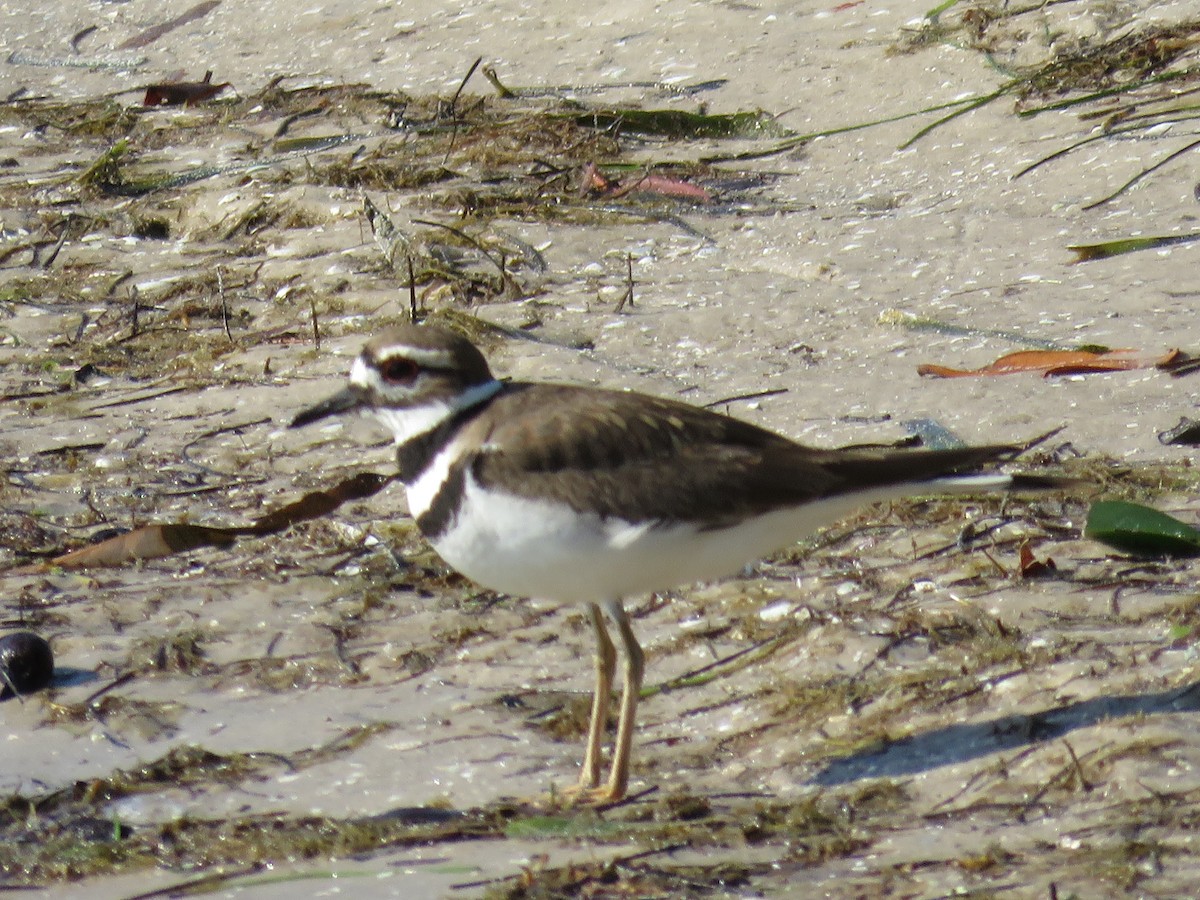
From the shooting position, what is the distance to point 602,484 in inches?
140

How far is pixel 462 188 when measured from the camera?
24.7 feet

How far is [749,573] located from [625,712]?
35.4 inches

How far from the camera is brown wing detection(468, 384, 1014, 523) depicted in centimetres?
354

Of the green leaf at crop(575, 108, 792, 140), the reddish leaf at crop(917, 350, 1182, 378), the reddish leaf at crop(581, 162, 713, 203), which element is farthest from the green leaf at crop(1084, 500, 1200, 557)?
the green leaf at crop(575, 108, 792, 140)

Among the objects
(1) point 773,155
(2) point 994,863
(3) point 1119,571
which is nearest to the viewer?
(2) point 994,863

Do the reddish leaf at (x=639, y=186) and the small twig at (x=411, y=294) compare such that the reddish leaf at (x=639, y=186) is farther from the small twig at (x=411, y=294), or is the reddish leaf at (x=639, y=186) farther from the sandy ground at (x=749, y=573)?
the small twig at (x=411, y=294)

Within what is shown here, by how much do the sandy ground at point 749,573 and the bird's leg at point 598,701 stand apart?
0.14m

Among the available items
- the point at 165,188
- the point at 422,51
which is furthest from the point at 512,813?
the point at 422,51

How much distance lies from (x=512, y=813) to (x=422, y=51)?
7055 millimetres

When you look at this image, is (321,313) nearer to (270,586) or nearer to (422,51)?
(270,586)

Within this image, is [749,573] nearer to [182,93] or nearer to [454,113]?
[454,113]

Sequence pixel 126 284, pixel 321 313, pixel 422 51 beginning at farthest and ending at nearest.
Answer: pixel 422 51 → pixel 126 284 → pixel 321 313

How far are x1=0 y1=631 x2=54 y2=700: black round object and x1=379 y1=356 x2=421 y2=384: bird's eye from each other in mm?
1078

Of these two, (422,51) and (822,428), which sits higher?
(422,51)
